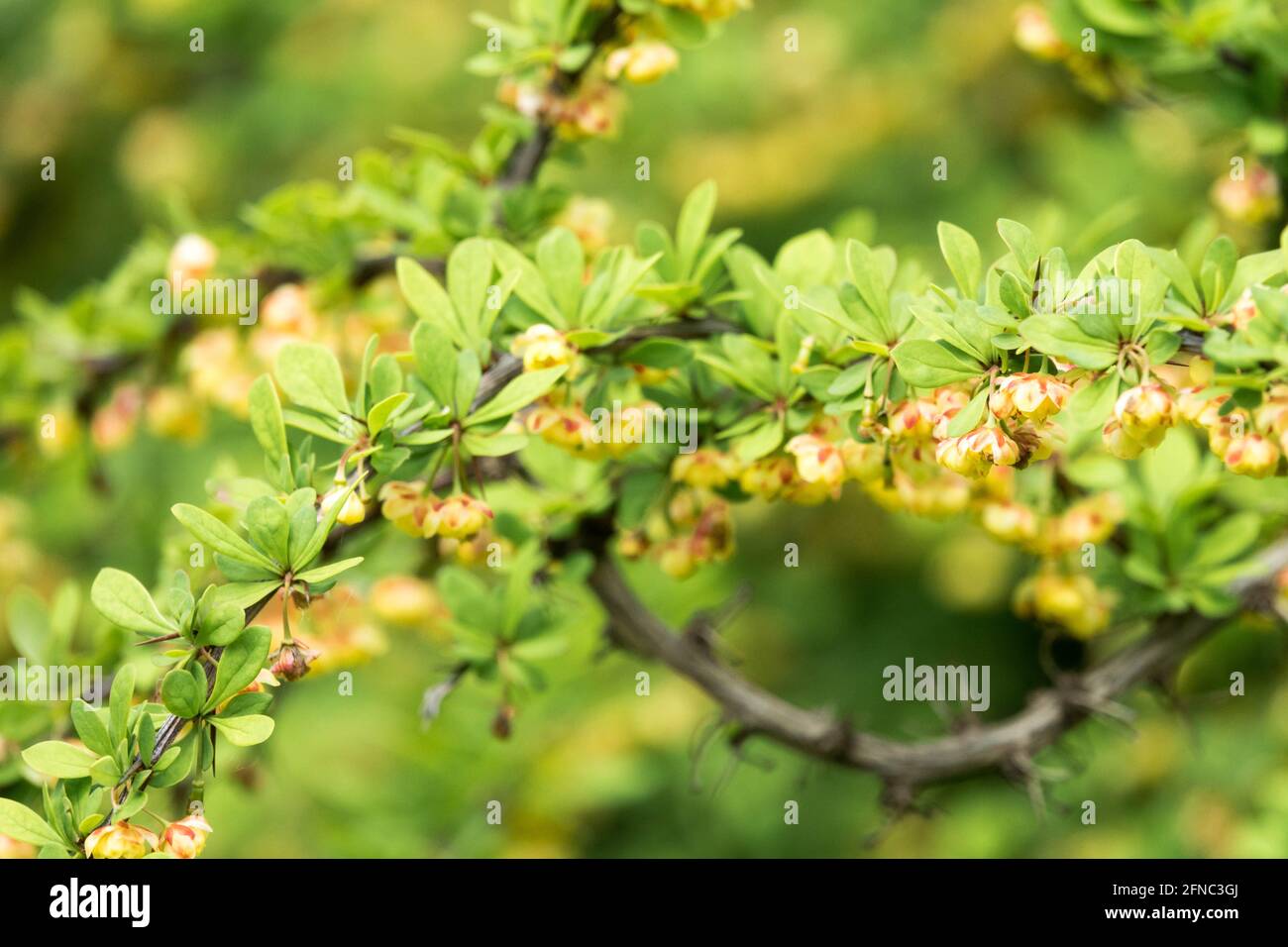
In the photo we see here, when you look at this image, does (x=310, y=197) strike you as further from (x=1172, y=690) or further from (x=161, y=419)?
(x=1172, y=690)

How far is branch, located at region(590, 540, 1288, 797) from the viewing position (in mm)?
1291

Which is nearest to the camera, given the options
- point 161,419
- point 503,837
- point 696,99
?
point 161,419

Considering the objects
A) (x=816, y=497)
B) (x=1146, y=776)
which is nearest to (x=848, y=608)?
(x=1146, y=776)

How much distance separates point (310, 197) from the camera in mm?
1439

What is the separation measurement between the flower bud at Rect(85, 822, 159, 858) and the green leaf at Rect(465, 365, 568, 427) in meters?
0.37

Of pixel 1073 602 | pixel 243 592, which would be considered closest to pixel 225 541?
pixel 243 592

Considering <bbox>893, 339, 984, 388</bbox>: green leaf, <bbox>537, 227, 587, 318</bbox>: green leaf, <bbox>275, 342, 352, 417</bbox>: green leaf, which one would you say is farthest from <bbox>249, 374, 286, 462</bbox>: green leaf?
<bbox>893, 339, 984, 388</bbox>: green leaf

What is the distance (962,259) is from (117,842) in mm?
714

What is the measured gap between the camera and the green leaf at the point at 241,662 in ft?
2.97

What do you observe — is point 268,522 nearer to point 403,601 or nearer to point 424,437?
point 424,437

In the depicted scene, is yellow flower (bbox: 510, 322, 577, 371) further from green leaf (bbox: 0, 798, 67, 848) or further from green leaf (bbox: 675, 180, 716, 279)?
green leaf (bbox: 0, 798, 67, 848)

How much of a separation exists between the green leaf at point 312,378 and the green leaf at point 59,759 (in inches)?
11.5

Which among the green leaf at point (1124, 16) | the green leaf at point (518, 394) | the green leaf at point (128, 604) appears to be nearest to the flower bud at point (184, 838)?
the green leaf at point (128, 604)
